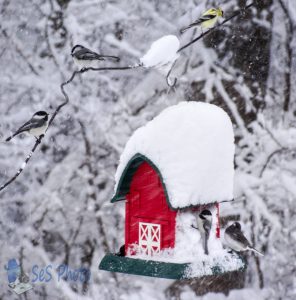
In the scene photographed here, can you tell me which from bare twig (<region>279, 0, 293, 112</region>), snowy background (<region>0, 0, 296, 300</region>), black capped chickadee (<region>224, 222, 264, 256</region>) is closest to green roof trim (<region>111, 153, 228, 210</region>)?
black capped chickadee (<region>224, 222, 264, 256</region>)

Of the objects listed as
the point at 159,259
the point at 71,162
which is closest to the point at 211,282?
the point at 71,162

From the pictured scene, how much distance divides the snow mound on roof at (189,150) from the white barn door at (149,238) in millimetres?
213

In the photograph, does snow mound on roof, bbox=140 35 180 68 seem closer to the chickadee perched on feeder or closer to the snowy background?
the chickadee perched on feeder

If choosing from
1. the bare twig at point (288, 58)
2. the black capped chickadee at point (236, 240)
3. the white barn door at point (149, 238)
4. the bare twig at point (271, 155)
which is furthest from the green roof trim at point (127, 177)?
the bare twig at point (288, 58)

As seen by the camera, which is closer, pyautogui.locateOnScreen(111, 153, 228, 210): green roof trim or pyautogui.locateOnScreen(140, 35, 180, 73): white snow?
pyautogui.locateOnScreen(140, 35, 180, 73): white snow

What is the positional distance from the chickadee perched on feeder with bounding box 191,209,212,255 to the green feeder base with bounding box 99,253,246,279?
8cm

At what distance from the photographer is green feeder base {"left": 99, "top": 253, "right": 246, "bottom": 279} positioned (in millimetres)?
1977

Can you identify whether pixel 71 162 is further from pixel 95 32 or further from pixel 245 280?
pixel 245 280

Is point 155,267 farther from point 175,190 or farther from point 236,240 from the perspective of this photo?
point 236,240

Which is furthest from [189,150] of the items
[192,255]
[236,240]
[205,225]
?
[236,240]

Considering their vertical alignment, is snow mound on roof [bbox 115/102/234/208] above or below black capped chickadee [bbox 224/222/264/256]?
above

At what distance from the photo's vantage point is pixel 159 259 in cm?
213

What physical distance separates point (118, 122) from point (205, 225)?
3559 millimetres

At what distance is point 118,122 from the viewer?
18.2 ft
